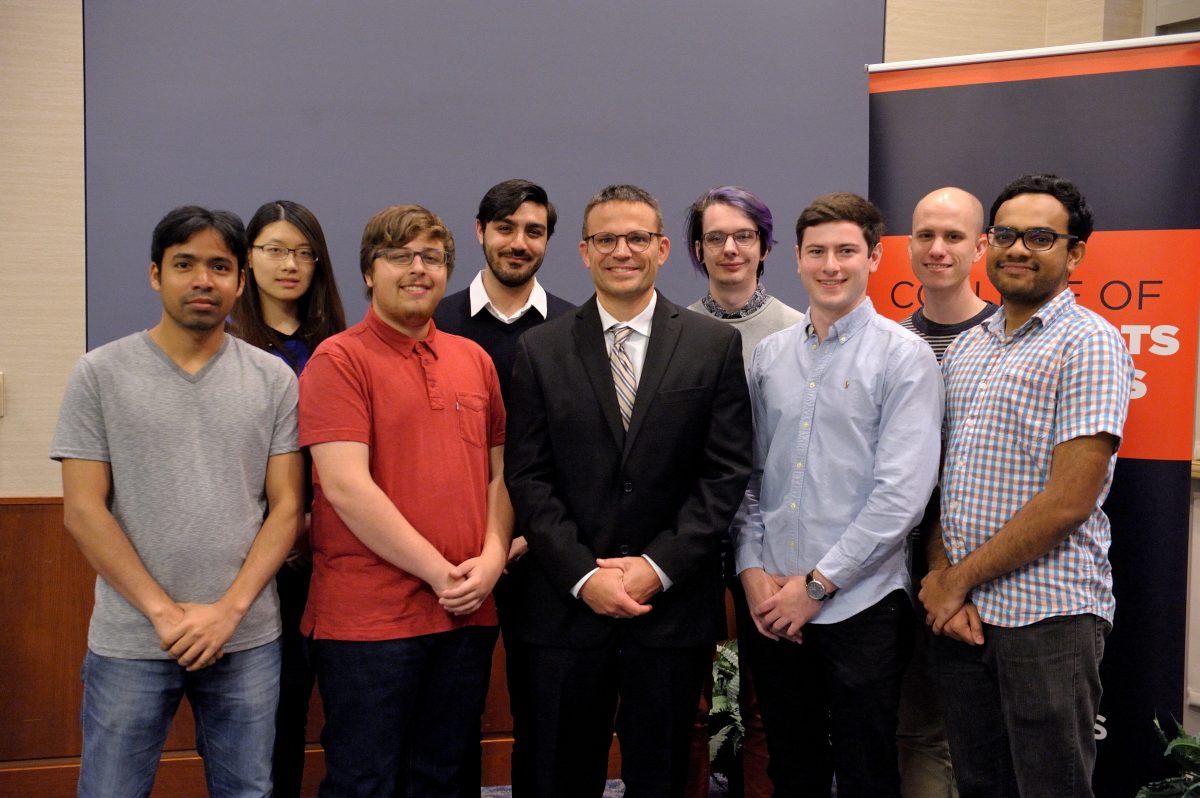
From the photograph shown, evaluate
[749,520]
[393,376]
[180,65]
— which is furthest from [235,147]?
[749,520]

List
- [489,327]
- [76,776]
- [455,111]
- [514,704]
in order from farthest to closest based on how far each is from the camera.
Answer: [455,111] < [76,776] < [489,327] < [514,704]

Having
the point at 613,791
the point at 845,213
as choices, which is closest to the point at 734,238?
the point at 845,213

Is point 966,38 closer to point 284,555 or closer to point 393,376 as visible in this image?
point 393,376

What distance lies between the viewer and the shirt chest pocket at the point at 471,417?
84.7 inches

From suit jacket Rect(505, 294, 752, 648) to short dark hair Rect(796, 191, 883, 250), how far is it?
0.36 m

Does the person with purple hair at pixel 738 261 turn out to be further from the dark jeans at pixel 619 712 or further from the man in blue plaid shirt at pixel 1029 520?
the dark jeans at pixel 619 712

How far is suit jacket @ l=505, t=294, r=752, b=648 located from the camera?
2.08 m

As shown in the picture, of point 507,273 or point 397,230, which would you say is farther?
point 507,273

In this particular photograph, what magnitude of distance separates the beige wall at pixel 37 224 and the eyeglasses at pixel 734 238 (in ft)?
7.34

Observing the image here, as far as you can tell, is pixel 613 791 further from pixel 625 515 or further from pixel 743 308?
pixel 743 308

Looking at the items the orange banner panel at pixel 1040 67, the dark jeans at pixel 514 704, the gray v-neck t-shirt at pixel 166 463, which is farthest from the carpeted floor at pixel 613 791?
the orange banner panel at pixel 1040 67

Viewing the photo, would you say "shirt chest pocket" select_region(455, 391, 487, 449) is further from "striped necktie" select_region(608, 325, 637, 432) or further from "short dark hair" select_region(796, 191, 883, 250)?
"short dark hair" select_region(796, 191, 883, 250)

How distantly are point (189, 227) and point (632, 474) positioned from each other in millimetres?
1095

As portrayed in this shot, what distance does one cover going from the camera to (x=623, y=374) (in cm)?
218
